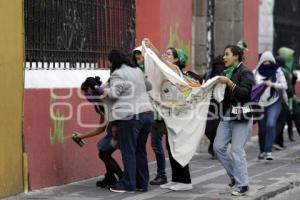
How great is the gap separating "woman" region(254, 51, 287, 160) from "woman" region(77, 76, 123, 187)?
379 centimetres

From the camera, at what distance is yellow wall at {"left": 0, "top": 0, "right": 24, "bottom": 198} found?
29.0 feet

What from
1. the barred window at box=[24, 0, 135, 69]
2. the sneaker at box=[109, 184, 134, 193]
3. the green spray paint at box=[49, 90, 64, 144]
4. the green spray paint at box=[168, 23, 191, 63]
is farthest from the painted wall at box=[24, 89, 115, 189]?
the green spray paint at box=[168, 23, 191, 63]

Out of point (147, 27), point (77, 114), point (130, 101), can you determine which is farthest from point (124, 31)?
point (130, 101)

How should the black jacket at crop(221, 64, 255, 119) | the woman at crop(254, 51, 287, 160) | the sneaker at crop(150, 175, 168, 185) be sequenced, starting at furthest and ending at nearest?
1. the woman at crop(254, 51, 287, 160)
2. the sneaker at crop(150, 175, 168, 185)
3. the black jacket at crop(221, 64, 255, 119)

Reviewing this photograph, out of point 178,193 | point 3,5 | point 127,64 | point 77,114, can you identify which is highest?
point 3,5

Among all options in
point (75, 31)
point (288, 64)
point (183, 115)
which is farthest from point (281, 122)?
point (75, 31)

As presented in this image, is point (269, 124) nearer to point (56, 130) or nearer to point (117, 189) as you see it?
point (117, 189)

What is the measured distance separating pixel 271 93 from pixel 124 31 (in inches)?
105

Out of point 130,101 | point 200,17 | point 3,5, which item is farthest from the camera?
point 200,17

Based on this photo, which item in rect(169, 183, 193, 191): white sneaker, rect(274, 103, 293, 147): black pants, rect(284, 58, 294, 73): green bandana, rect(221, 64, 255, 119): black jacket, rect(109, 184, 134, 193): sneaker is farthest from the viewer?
rect(274, 103, 293, 147): black pants

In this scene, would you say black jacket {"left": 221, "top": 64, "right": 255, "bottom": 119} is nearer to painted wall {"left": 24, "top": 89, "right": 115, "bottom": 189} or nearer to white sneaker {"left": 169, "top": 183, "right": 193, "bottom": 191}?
white sneaker {"left": 169, "top": 183, "right": 193, "bottom": 191}

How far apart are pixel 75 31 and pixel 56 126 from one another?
1502 mm

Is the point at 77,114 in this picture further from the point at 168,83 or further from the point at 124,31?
the point at 124,31

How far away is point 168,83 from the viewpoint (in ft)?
32.5
